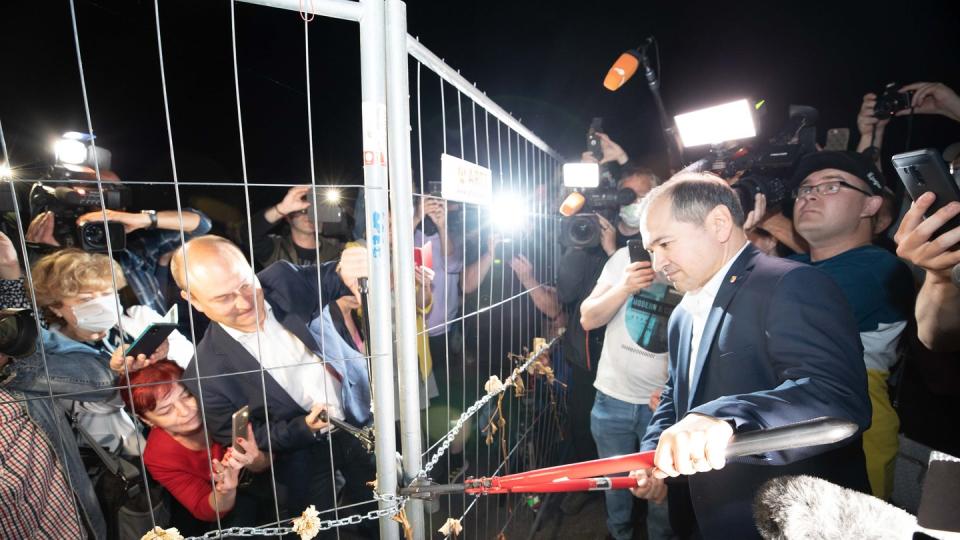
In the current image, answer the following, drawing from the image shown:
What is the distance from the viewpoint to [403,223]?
3.76ft

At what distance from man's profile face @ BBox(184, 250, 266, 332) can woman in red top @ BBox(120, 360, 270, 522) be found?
1.03 feet

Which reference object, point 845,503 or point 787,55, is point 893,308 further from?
point 787,55

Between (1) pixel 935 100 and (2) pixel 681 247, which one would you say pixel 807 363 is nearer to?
(2) pixel 681 247

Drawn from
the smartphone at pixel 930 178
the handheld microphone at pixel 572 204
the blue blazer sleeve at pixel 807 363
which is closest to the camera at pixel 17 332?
the blue blazer sleeve at pixel 807 363

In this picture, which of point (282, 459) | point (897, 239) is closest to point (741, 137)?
point (897, 239)

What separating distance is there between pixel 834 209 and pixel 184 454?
3073 mm

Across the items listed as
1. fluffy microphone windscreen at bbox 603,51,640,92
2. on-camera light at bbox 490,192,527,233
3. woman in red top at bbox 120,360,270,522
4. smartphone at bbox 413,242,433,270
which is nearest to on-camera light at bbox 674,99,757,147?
fluffy microphone windscreen at bbox 603,51,640,92

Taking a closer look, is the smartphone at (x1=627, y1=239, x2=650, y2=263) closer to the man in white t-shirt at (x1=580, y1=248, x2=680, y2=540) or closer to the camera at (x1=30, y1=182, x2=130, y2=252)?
the man in white t-shirt at (x1=580, y1=248, x2=680, y2=540)

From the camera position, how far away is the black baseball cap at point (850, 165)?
1.99m

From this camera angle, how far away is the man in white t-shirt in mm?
2438

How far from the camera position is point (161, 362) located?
1.37 meters

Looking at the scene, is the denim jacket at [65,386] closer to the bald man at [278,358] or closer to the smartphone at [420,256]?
the bald man at [278,358]

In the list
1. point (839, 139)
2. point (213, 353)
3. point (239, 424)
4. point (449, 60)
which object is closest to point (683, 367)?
point (239, 424)

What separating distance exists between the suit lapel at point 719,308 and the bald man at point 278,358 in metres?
1.15
